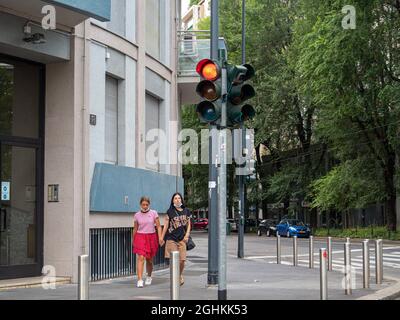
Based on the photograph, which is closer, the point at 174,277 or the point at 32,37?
Answer: the point at 174,277

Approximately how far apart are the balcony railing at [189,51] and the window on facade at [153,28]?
5.55 feet

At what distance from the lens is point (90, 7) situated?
12.7m

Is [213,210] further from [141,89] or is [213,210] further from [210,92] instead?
[141,89]

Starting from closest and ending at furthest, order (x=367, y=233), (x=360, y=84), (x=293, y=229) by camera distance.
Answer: (x=360, y=84) → (x=367, y=233) → (x=293, y=229)

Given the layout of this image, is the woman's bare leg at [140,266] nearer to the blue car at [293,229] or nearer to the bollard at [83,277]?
the bollard at [83,277]

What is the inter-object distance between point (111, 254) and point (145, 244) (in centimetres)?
202

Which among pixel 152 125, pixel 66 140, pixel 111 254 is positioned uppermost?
pixel 152 125

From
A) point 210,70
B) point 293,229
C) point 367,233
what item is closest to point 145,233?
point 210,70

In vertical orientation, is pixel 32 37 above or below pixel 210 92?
above

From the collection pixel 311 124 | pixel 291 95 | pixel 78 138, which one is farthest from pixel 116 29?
pixel 311 124

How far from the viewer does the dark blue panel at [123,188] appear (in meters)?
14.6

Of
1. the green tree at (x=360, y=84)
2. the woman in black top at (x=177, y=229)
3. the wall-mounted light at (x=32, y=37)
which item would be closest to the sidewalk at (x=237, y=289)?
the woman in black top at (x=177, y=229)

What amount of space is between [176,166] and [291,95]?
99.5ft
